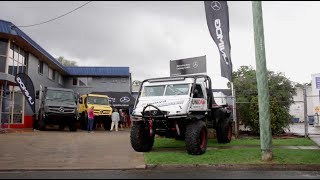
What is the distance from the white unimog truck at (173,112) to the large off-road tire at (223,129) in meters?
1.13

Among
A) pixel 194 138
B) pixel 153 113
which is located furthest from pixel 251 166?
pixel 153 113

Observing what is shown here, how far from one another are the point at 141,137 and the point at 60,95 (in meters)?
13.0

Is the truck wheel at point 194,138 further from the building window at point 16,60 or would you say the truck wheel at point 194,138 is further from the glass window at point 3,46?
the building window at point 16,60

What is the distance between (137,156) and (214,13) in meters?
5.74

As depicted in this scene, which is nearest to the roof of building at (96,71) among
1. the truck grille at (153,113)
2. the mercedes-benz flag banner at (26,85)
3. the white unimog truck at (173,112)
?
the mercedes-benz flag banner at (26,85)

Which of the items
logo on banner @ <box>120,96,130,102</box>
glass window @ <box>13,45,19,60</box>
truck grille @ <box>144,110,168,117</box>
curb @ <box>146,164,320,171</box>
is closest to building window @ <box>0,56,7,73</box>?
glass window @ <box>13,45,19,60</box>

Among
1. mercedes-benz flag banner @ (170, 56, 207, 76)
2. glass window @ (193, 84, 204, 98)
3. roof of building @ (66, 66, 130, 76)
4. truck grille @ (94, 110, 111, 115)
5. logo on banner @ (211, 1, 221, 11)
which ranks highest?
roof of building @ (66, 66, 130, 76)

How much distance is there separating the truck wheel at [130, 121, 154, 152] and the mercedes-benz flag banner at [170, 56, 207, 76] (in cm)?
954

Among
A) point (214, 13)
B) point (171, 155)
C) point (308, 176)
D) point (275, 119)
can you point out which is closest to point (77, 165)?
point (171, 155)

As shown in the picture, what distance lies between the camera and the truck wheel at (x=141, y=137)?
12.1m

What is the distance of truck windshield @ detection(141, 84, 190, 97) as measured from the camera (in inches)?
498

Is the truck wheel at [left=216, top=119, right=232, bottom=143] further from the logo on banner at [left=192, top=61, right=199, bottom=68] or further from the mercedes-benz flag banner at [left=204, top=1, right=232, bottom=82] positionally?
the logo on banner at [left=192, top=61, right=199, bottom=68]

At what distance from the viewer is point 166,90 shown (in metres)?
12.9

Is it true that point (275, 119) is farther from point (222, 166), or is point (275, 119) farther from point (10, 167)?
point (10, 167)
